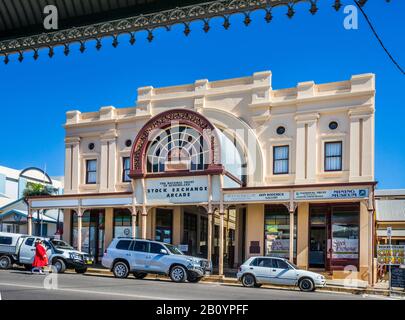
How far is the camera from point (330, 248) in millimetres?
27531

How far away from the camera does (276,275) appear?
2139cm

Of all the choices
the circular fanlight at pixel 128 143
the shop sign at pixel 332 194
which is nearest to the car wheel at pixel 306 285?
the shop sign at pixel 332 194

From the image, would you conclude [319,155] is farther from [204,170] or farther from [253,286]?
[253,286]

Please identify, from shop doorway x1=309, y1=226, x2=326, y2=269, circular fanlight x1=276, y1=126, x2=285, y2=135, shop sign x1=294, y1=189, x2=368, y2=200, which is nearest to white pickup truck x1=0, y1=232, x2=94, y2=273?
shop sign x1=294, y1=189, x2=368, y2=200

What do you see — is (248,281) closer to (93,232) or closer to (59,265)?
(59,265)

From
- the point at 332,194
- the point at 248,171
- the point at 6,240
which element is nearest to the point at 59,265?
the point at 6,240

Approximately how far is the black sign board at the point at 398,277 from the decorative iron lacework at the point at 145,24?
676 inches

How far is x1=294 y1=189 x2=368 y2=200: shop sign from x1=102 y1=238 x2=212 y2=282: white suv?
584cm

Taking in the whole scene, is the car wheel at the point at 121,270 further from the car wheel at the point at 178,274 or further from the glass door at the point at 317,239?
the glass door at the point at 317,239

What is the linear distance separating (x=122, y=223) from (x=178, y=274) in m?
11.8

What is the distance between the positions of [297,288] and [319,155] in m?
8.67

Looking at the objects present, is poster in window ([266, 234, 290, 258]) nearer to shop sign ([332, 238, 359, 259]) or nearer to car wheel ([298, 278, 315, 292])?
shop sign ([332, 238, 359, 259])
